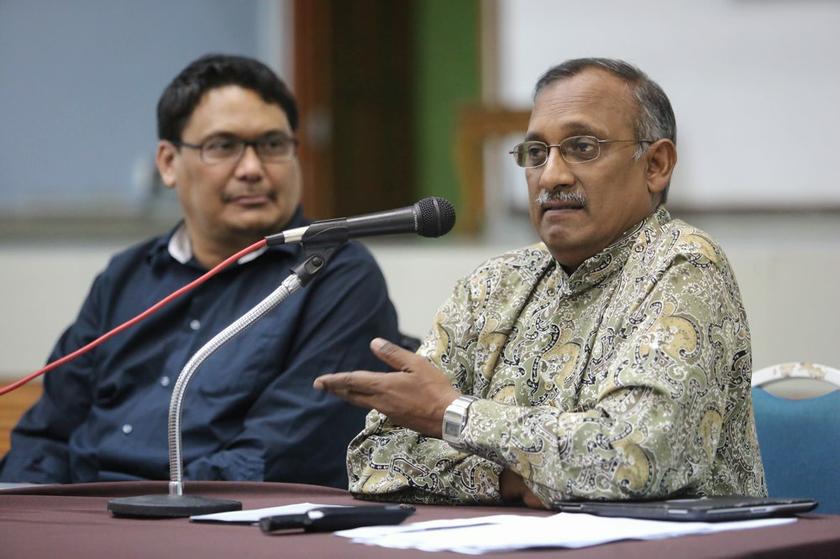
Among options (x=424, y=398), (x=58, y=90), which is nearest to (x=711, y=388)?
(x=424, y=398)

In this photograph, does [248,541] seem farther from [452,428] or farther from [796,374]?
[796,374]

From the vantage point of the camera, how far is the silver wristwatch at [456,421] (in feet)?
6.66

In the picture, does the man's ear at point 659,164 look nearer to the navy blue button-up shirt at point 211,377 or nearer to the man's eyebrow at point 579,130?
the man's eyebrow at point 579,130

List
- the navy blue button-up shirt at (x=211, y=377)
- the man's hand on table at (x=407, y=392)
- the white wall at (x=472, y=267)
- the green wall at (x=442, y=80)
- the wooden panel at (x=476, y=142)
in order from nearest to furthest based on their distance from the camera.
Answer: the man's hand on table at (x=407, y=392) → the navy blue button-up shirt at (x=211, y=377) → the white wall at (x=472, y=267) → the wooden panel at (x=476, y=142) → the green wall at (x=442, y=80)

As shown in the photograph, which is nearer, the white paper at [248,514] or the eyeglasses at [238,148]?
the white paper at [248,514]

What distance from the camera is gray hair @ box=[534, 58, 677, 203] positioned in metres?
2.29

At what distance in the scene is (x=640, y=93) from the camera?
229cm

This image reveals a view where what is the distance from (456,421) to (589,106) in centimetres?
61

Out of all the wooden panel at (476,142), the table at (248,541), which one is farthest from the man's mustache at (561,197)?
the wooden panel at (476,142)

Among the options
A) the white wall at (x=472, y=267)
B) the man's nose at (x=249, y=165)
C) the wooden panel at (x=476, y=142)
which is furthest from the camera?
the wooden panel at (x=476, y=142)

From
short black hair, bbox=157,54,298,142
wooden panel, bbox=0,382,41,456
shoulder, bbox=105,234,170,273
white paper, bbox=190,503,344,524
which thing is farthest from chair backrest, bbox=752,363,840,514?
wooden panel, bbox=0,382,41,456

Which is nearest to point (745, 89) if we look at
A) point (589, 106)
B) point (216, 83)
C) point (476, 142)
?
point (476, 142)

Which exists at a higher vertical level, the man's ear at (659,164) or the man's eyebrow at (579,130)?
the man's eyebrow at (579,130)

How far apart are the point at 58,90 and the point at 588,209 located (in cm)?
497
